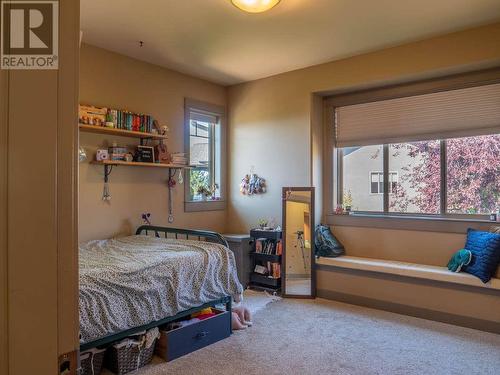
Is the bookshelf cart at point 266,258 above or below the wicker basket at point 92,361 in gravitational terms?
above

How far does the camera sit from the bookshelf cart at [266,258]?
4.27 metres

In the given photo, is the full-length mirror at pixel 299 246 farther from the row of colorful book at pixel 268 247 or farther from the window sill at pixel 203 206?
the window sill at pixel 203 206

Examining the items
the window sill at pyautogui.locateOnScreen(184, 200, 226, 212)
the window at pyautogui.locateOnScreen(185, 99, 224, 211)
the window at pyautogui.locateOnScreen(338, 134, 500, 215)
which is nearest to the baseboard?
the window at pyautogui.locateOnScreen(338, 134, 500, 215)

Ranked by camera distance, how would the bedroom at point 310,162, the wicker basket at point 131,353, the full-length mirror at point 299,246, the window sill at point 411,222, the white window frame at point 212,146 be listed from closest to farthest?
the wicker basket at point 131,353, the bedroom at point 310,162, the window sill at point 411,222, the full-length mirror at point 299,246, the white window frame at point 212,146

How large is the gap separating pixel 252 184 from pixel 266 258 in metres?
1.01

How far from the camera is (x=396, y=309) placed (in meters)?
3.63

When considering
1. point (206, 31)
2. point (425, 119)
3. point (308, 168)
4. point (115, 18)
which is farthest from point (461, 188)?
Answer: point (115, 18)

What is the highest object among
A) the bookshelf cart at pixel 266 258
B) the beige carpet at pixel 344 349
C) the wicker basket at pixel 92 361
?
the bookshelf cart at pixel 266 258

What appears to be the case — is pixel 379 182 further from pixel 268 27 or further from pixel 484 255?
pixel 268 27

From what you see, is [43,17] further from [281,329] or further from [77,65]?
[281,329]

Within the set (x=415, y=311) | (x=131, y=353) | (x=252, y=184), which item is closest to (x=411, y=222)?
(x=415, y=311)

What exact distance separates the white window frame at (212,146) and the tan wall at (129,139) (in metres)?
0.07

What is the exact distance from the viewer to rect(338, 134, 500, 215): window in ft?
11.6

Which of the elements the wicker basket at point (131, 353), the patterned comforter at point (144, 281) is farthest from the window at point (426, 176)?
the wicker basket at point (131, 353)
